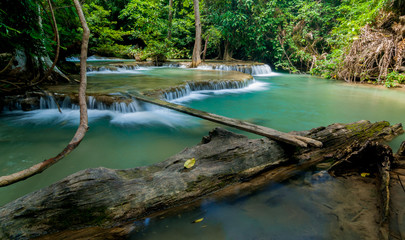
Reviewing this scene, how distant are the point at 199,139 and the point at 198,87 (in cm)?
445

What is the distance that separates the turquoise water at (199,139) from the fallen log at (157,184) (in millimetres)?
160

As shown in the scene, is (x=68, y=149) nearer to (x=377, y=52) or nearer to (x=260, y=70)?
(x=377, y=52)

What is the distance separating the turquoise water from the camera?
66.2 inches

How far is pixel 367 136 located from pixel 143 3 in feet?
52.0

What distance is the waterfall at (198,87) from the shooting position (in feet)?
21.1

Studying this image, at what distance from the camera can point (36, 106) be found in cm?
516

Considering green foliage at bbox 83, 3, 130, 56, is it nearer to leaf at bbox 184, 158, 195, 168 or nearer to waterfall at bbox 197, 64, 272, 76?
waterfall at bbox 197, 64, 272, 76

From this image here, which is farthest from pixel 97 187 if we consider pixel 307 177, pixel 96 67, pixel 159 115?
pixel 96 67

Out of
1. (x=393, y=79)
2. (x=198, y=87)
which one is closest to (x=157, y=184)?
(x=198, y=87)

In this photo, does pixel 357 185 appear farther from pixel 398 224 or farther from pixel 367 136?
pixel 367 136

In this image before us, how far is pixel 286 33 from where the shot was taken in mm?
16875

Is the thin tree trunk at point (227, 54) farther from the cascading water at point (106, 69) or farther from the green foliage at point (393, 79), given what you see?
the green foliage at point (393, 79)

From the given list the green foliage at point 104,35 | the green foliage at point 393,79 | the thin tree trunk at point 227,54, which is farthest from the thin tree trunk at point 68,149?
the thin tree trunk at point 227,54

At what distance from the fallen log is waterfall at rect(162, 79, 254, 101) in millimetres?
3997
